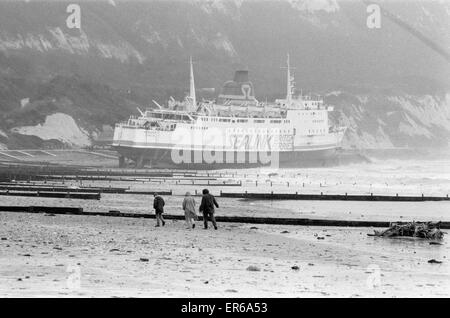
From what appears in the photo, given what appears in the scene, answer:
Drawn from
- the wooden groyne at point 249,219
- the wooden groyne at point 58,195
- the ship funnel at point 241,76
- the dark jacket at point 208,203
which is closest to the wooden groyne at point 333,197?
the wooden groyne at point 58,195

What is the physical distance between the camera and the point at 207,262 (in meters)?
18.7

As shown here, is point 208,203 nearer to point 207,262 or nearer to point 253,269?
point 207,262

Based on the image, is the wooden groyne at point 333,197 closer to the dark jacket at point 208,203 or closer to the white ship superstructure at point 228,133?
the dark jacket at point 208,203

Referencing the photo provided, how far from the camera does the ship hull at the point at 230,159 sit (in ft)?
346

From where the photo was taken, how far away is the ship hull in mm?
105375

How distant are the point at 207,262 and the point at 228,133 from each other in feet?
314

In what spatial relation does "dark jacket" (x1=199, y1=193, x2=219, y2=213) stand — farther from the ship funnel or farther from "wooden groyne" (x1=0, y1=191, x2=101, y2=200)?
the ship funnel

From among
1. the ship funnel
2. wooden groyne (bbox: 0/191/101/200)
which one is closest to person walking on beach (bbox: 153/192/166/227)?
wooden groyne (bbox: 0/191/101/200)

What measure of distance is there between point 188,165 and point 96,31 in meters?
96.7

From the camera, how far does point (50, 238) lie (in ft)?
73.1

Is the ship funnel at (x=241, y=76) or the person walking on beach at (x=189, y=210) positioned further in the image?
the ship funnel at (x=241, y=76)

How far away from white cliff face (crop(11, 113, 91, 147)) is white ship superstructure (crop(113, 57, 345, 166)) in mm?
17041

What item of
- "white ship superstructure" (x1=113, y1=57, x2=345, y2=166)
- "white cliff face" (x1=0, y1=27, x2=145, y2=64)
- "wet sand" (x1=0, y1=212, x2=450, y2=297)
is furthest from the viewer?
"white cliff face" (x1=0, y1=27, x2=145, y2=64)

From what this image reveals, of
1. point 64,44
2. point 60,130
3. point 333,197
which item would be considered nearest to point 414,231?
point 333,197
